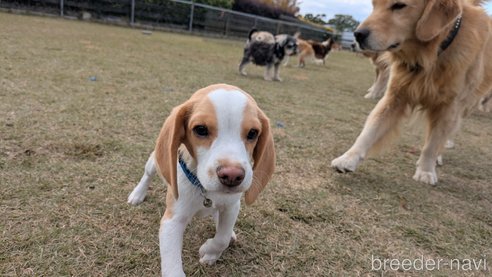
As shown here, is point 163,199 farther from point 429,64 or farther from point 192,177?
point 429,64

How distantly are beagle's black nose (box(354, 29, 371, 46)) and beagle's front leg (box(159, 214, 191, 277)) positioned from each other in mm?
1974

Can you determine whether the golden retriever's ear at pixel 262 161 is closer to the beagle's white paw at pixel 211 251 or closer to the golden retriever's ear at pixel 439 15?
the beagle's white paw at pixel 211 251

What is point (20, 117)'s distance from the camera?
2820 millimetres

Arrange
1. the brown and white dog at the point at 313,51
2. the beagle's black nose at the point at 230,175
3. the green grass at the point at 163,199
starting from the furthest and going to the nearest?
1. the brown and white dog at the point at 313,51
2. the green grass at the point at 163,199
3. the beagle's black nose at the point at 230,175

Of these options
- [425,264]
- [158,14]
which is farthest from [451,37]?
[158,14]

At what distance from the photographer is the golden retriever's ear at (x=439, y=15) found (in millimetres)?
2605

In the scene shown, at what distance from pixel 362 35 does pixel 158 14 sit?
1581cm

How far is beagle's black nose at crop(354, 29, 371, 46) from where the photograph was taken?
2677 mm

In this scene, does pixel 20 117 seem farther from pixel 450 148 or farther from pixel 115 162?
pixel 450 148

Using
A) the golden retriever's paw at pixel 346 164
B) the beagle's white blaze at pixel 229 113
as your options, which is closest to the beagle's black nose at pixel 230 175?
the beagle's white blaze at pixel 229 113

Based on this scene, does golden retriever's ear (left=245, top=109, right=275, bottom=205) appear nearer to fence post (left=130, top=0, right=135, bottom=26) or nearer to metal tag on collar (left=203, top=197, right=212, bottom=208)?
metal tag on collar (left=203, top=197, right=212, bottom=208)

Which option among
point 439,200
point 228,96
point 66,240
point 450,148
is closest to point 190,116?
point 228,96

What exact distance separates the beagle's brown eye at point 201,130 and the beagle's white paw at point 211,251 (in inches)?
18.8

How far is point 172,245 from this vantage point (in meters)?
1.38
